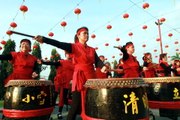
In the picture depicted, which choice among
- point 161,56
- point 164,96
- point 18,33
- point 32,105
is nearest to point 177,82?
point 164,96

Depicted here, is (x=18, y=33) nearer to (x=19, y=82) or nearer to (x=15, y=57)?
(x=19, y=82)

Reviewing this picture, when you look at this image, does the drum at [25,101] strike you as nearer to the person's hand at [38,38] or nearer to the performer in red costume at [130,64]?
the person's hand at [38,38]

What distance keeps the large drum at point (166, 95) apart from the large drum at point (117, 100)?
62.0 inches

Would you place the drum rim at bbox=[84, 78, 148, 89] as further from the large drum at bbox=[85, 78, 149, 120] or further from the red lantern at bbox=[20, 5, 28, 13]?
the red lantern at bbox=[20, 5, 28, 13]

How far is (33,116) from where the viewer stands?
12.5 ft

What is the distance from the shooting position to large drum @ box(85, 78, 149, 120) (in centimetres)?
243

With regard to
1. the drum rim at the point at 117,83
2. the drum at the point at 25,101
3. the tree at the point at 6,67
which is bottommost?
the drum at the point at 25,101

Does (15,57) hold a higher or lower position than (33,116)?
higher

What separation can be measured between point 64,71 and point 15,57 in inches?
84.7

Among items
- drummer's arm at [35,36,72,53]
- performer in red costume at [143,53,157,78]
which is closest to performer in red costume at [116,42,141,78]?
performer in red costume at [143,53,157,78]

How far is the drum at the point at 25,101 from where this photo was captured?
3.77 meters

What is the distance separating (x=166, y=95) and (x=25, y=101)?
7.03ft

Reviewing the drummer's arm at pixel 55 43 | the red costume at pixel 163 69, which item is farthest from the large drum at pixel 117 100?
the red costume at pixel 163 69

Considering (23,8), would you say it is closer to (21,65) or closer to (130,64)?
(21,65)
